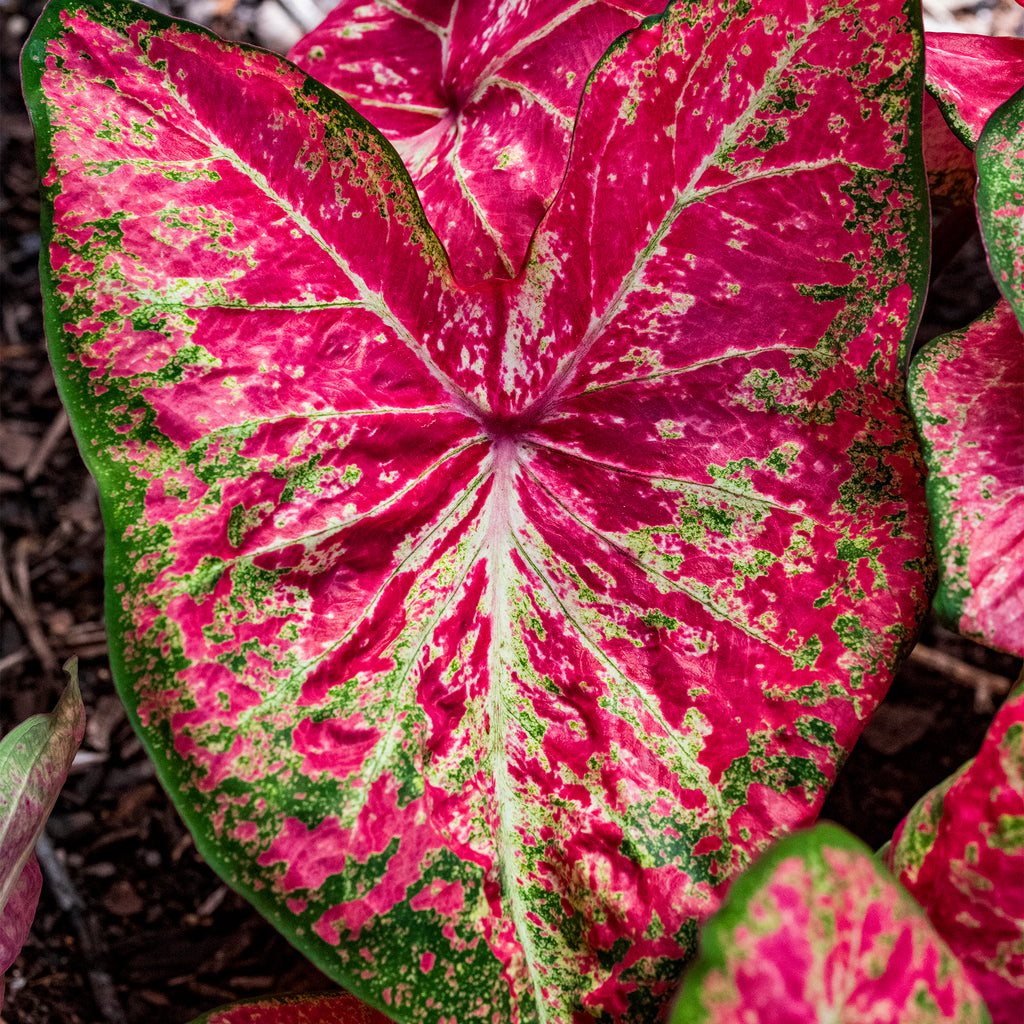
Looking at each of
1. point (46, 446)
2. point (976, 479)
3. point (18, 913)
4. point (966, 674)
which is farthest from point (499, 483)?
point (46, 446)

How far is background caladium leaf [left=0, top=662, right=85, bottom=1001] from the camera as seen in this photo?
27.4 inches

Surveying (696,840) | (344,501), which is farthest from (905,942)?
(344,501)

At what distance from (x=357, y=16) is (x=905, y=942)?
40.1 inches

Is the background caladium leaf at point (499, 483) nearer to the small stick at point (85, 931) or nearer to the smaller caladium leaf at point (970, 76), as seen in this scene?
the smaller caladium leaf at point (970, 76)

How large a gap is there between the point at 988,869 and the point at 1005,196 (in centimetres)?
45

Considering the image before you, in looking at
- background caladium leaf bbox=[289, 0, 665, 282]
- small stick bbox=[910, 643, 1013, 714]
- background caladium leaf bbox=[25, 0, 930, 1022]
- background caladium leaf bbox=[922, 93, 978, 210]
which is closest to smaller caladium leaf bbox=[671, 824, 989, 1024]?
background caladium leaf bbox=[25, 0, 930, 1022]

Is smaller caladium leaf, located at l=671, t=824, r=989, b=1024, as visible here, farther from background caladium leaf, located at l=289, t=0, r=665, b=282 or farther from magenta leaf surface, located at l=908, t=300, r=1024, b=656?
background caladium leaf, located at l=289, t=0, r=665, b=282

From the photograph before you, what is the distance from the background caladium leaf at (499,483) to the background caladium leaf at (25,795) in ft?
0.49

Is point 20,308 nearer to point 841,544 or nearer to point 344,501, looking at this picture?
point 344,501

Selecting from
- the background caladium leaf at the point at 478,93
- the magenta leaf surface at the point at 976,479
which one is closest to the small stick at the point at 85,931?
the background caladium leaf at the point at 478,93

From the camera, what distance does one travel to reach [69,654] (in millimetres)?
1409

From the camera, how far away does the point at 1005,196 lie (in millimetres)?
635

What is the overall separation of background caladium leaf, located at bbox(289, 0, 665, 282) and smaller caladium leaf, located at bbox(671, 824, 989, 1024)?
1.71 feet

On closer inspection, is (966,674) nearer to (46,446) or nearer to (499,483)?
(499,483)
